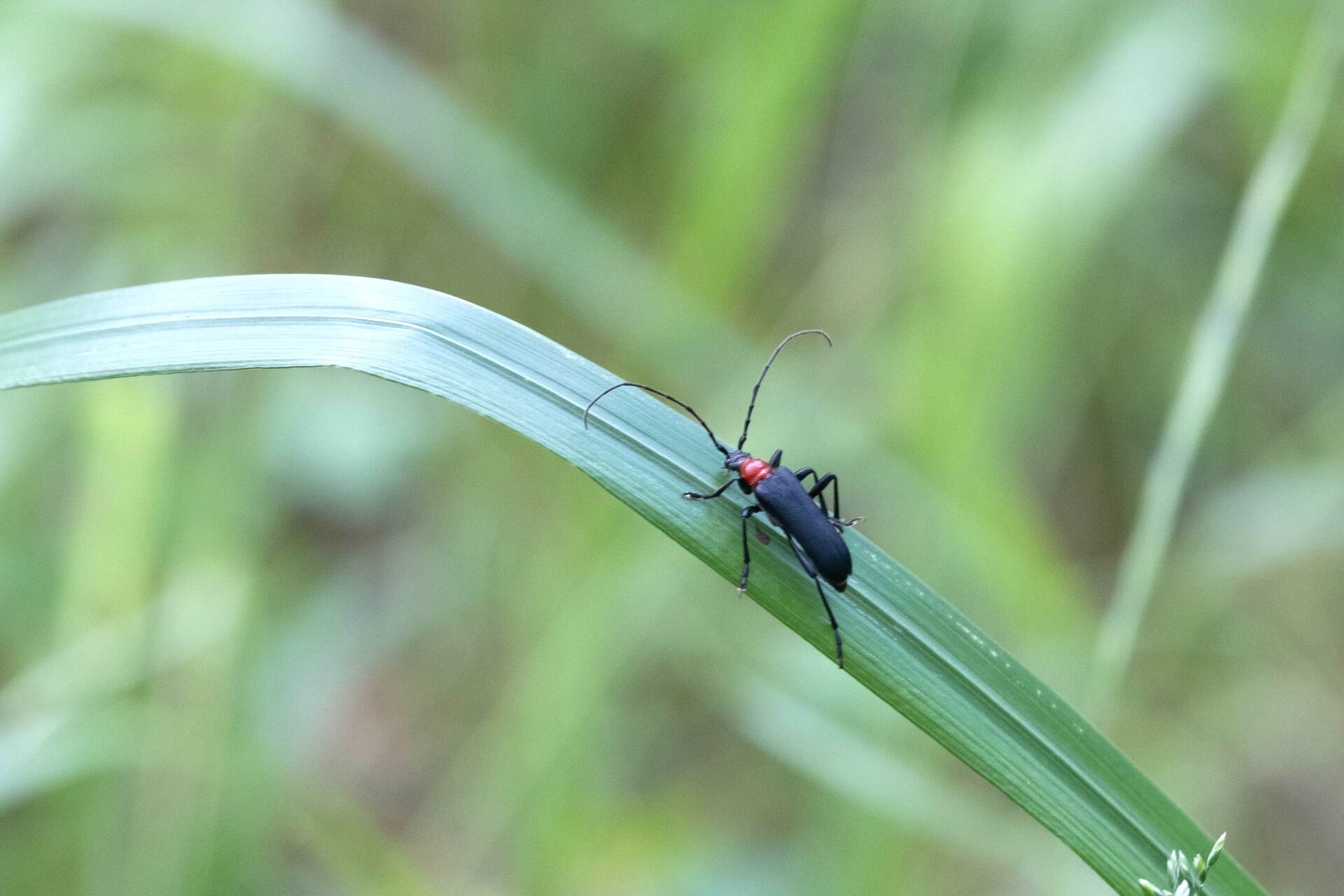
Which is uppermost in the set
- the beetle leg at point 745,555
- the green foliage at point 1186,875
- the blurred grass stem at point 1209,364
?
the blurred grass stem at point 1209,364

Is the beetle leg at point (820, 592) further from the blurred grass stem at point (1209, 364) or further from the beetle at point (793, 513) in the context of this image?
the blurred grass stem at point (1209, 364)

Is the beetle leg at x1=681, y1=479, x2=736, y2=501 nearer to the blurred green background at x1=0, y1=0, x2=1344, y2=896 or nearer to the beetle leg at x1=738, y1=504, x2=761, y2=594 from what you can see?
the beetle leg at x1=738, y1=504, x2=761, y2=594

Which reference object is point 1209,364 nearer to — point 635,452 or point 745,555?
point 745,555

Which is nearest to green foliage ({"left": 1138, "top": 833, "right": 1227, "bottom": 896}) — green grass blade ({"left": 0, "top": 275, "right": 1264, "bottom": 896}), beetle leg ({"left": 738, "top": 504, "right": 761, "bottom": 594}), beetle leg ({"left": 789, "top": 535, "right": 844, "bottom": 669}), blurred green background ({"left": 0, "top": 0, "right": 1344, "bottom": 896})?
green grass blade ({"left": 0, "top": 275, "right": 1264, "bottom": 896})

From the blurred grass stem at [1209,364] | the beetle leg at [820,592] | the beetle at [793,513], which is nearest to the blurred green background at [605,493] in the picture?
the blurred grass stem at [1209,364]

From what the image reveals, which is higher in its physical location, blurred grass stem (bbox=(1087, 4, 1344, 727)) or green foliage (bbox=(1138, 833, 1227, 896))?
blurred grass stem (bbox=(1087, 4, 1344, 727))

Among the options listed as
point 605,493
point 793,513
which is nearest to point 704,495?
point 793,513

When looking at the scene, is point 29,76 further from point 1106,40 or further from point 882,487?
point 1106,40
